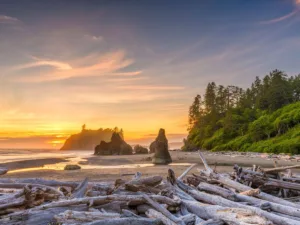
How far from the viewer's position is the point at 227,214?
4.98 meters

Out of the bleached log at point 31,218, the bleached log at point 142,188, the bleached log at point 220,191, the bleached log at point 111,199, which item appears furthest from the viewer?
the bleached log at point 220,191

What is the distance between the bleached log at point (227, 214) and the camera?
459 centimetres

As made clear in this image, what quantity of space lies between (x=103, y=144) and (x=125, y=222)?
68.8 m

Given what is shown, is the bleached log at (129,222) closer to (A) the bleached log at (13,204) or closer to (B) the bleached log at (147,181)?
(B) the bleached log at (147,181)

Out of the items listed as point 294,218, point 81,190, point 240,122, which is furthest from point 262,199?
point 240,122

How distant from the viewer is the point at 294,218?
5355 mm

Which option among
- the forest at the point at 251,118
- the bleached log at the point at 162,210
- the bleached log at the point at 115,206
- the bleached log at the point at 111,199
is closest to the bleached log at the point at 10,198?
the bleached log at the point at 111,199

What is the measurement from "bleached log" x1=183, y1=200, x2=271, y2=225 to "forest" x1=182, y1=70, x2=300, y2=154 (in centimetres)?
4884

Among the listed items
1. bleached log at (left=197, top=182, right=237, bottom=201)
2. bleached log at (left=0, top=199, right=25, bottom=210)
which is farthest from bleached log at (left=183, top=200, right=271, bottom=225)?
bleached log at (left=0, top=199, right=25, bottom=210)

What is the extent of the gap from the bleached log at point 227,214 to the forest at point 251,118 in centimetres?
4884

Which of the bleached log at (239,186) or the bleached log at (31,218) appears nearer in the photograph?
the bleached log at (31,218)

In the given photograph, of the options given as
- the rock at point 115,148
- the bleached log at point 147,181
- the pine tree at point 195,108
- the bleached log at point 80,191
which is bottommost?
the bleached log at point 80,191

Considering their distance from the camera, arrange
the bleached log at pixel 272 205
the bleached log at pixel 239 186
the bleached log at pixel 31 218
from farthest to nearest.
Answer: the bleached log at pixel 239 186
the bleached log at pixel 272 205
the bleached log at pixel 31 218

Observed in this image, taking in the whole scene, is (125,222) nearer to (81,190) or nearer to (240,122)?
(81,190)
